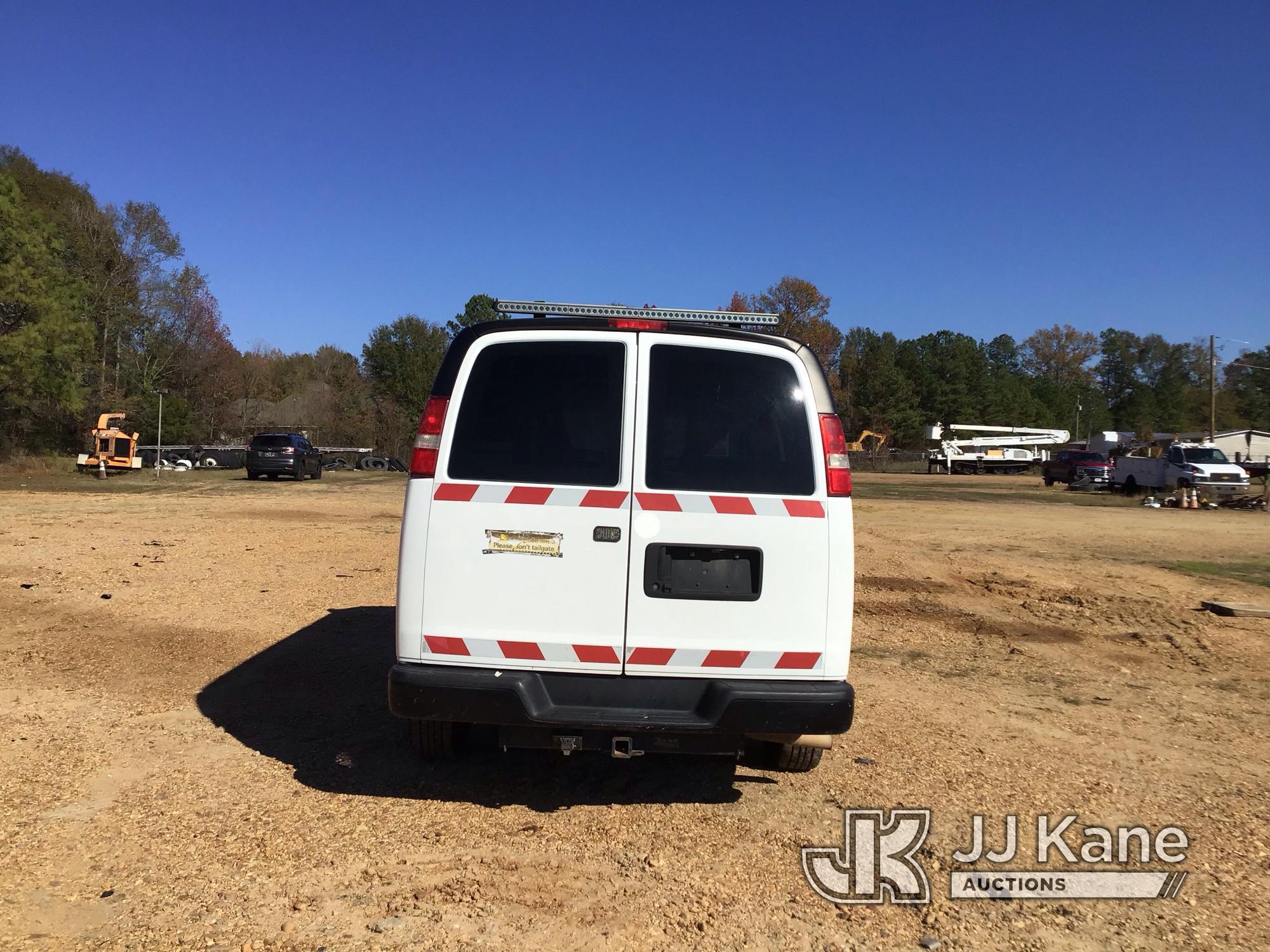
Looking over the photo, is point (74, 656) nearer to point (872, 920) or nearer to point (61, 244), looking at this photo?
point (872, 920)

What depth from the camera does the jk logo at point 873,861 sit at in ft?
11.8

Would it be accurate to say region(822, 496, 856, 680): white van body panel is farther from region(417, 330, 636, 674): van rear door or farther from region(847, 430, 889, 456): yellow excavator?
region(847, 430, 889, 456): yellow excavator

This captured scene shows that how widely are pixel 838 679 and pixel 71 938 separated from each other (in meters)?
3.05

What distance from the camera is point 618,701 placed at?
3.80m

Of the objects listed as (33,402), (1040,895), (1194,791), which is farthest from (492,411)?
(33,402)

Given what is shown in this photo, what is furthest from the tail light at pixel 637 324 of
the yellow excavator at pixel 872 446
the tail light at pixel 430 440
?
the yellow excavator at pixel 872 446

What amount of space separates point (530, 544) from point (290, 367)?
9735 cm

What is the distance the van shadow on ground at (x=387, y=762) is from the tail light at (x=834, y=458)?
5.67ft

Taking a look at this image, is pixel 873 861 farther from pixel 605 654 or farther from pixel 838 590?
pixel 605 654

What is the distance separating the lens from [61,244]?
115 feet

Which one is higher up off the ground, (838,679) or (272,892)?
(838,679)

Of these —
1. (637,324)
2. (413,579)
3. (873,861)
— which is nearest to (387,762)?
(413,579)

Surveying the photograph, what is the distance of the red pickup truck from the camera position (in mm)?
38219

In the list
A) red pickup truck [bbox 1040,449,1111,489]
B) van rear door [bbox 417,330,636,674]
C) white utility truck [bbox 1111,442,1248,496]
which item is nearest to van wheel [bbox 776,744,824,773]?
Result: van rear door [bbox 417,330,636,674]
